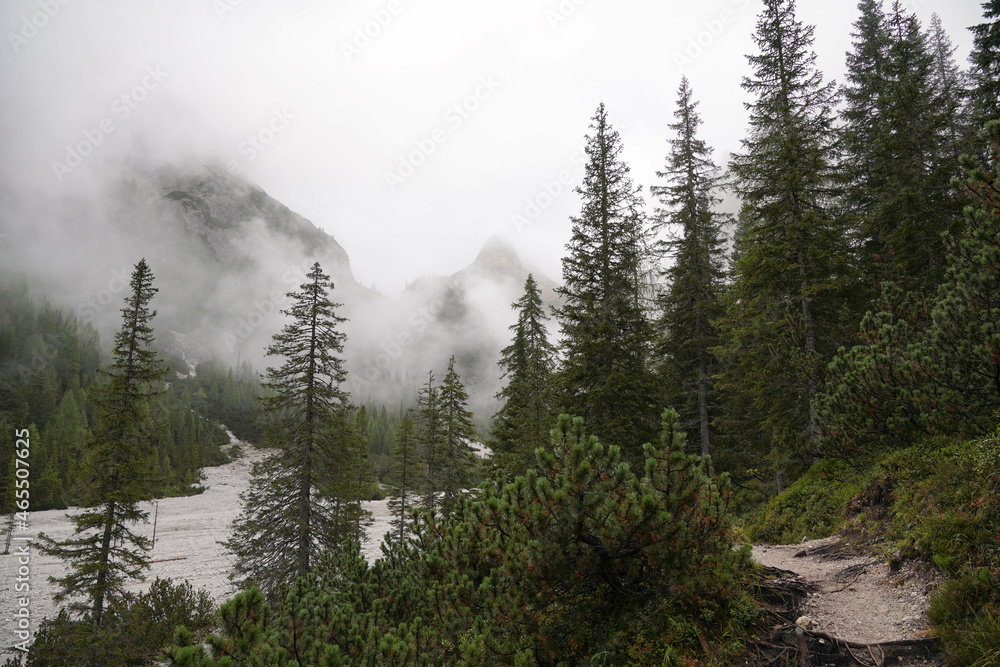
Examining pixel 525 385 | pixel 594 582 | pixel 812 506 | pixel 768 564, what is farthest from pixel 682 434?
pixel 525 385

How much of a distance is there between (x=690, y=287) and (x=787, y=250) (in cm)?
466

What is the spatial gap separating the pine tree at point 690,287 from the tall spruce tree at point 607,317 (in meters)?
2.33

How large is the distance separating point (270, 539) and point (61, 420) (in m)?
77.1

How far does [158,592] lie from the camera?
20906 mm

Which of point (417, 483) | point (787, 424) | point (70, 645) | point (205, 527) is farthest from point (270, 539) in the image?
point (205, 527)

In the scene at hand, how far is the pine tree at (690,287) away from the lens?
57.5 feet

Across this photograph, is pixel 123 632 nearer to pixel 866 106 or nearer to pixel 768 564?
pixel 768 564

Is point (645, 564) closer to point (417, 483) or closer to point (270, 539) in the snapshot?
point (270, 539)

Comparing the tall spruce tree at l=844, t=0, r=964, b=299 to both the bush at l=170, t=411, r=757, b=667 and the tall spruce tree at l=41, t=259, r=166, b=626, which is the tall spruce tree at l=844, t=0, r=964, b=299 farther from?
the tall spruce tree at l=41, t=259, r=166, b=626

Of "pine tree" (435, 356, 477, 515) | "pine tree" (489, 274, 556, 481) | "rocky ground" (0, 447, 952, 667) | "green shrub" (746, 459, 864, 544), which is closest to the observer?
"rocky ground" (0, 447, 952, 667)

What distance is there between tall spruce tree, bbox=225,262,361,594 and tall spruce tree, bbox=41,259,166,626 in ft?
11.8

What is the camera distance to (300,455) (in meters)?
17.3

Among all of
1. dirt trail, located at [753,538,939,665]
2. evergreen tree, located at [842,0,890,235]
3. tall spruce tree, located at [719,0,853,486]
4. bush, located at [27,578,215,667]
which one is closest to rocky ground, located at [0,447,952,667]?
dirt trail, located at [753,538,939,665]

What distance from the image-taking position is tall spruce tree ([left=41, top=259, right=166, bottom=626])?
598 inches
